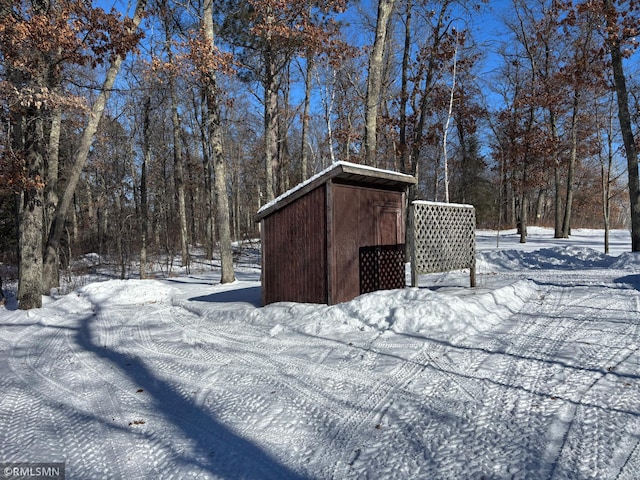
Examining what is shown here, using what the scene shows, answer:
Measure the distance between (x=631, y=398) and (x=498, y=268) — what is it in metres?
9.69

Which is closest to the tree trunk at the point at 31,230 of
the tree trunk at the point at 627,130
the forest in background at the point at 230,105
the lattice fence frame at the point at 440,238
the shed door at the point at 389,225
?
the forest in background at the point at 230,105

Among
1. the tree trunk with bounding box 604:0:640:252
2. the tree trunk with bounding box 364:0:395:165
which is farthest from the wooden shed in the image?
the tree trunk with bounding box 604:0:640:252

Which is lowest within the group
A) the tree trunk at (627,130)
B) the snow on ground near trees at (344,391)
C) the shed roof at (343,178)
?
the snow on ground near trees at (344,391)

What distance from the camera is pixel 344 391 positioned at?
3.49 m

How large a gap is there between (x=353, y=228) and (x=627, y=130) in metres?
10.5

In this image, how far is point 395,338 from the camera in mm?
4953

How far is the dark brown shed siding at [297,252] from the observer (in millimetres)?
6578

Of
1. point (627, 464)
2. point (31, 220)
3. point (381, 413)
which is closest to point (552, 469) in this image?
point (627, 464)

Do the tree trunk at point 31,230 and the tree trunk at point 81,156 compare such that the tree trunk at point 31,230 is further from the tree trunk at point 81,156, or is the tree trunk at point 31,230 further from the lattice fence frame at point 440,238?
the lattice fence frame at point 440,238

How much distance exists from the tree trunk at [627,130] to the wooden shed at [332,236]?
8533mm

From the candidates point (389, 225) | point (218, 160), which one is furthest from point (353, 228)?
point (218, 160)

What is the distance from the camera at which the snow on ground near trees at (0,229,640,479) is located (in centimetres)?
247

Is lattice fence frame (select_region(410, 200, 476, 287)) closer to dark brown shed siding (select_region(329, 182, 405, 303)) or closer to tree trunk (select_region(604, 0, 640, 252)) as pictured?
dark brown shed siding (select_region(329, 182, 405, 303))

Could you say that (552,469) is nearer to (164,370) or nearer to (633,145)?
(164,370)
